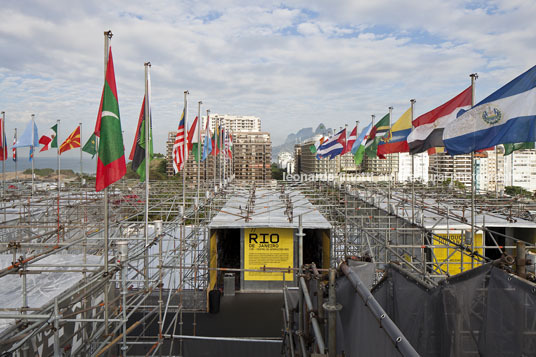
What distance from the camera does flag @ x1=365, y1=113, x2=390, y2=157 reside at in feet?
54.7

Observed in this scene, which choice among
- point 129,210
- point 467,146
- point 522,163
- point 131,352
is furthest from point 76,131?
point 522,163

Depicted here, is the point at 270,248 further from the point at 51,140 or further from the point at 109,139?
the point at 51,140

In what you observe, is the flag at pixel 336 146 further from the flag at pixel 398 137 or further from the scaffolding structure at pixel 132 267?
the flag at pixel 398 137

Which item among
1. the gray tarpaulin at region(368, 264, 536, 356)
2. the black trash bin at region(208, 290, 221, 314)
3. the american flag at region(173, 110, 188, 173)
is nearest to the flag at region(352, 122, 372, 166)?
the american flag at region(173, 110, 188, 173)

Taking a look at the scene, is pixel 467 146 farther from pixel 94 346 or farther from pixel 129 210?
pixel 129 210

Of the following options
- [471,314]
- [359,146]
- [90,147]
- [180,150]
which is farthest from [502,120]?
[90,147]

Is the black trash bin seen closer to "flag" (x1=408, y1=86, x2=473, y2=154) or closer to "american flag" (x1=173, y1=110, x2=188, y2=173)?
"american flag" (x1=173, y1=110, x2=188, y2=173)

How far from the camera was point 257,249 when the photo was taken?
13391mm

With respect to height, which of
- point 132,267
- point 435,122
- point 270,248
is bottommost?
point 270,248

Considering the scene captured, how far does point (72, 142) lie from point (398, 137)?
18328mm

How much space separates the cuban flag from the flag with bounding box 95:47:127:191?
6852mm

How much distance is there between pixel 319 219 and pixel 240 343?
5.22 metres

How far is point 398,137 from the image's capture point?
15.1m

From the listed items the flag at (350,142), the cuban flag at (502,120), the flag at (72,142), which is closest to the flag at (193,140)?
the flag at (350,142)
